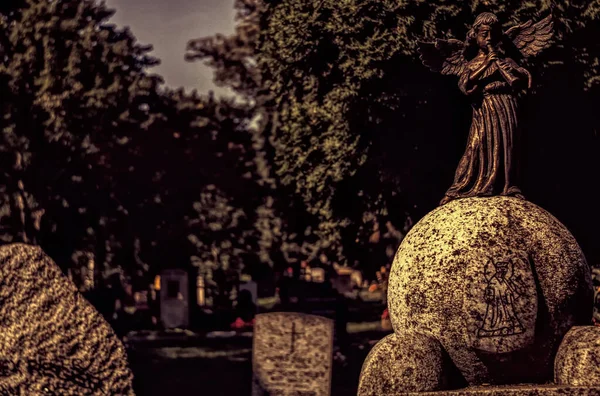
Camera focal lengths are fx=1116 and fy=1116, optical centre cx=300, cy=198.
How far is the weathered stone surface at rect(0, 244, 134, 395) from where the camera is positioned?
12750 millimetres

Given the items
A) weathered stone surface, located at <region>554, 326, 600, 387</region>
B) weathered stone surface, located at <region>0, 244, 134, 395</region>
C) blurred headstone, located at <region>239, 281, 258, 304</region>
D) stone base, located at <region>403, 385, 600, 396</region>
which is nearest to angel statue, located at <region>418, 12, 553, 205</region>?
weathered stone surface, located at <region>554, 326, 600, 387</region>

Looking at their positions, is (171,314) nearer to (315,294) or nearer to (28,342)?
(315,294)

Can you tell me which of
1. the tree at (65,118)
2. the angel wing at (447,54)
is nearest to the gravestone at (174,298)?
the tree at (65,118)

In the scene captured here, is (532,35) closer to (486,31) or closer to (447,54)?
(486,31)

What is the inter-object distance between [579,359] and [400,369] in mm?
1742

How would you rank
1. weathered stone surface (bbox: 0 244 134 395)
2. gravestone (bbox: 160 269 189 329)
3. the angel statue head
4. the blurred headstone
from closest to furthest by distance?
the angel statue head, weathered stone surface (bbox: 0 244 134 395), gravestone (bbox: 160 269 189 329), the blurred headstone

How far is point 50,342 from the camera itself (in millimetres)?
12836

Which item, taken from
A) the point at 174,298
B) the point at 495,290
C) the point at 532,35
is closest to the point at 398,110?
the point at 532,35

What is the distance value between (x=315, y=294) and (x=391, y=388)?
18.3 metres

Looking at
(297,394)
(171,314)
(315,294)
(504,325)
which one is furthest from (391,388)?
(171,314)

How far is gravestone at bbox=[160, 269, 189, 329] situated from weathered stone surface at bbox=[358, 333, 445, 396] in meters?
20.7

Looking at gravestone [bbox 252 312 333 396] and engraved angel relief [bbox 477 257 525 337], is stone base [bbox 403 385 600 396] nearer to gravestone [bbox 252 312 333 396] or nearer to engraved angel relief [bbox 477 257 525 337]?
engraved angel relief [bbox 477 257 525 337]

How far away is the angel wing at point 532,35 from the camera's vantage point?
12828 millimetres

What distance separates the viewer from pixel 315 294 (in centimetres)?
2927
